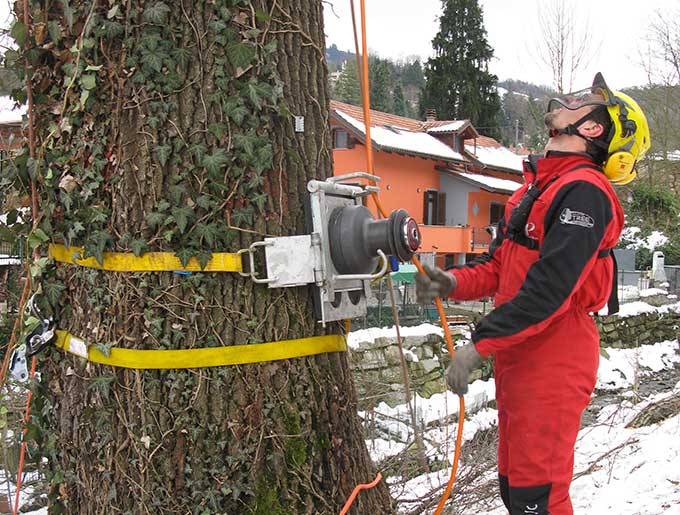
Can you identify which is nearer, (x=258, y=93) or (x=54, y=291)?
(x=258, y=93)

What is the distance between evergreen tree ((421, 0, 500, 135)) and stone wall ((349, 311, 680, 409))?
2320 centimetres

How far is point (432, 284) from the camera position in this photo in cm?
259

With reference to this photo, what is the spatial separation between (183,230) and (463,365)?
3.36 ft

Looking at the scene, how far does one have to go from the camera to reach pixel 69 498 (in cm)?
234

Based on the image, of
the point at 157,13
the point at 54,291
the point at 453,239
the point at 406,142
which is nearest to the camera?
the point at 157,13

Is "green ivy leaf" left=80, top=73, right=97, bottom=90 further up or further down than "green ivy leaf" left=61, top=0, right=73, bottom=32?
further down

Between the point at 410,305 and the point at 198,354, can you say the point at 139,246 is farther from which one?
the point at 410,305

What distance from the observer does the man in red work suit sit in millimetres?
2209

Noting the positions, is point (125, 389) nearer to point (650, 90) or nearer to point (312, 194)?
point (312, 194)

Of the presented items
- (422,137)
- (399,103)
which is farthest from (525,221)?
(399,103)

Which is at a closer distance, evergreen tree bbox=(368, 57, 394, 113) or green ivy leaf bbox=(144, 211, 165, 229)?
green ivy leaf bbox=(144, 211, 165, 229)

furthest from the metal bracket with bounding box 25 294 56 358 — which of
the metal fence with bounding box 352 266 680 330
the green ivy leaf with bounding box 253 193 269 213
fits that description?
the metal fence with bounding box 352 266 680 330

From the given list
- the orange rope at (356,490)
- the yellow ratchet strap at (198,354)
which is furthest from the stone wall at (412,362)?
the yellow ratchet strap at (198,354)

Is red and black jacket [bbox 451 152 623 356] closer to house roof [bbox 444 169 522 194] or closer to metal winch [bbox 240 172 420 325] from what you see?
metal winch [bbox 240 172 420 325]
